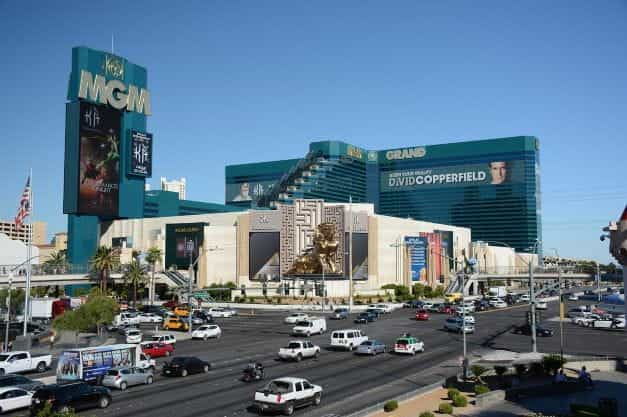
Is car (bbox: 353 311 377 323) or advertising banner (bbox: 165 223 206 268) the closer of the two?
car (bbox: 353 311 377 323)

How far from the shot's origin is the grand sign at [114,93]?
121 m

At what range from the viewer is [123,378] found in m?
35.9

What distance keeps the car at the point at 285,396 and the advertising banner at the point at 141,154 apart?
107642mm

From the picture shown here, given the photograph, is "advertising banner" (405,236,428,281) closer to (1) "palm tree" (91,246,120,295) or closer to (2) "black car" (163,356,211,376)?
(1) "palm tree" (91,246,120,295)

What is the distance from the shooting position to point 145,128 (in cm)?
13438

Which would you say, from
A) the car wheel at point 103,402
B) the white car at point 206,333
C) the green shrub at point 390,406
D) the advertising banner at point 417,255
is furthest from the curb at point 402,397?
the advertising banner at point 417,255

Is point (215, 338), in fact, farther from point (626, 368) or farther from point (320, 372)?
point (626, 368)

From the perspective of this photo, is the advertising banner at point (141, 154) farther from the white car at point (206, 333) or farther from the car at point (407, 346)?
the car at point (407, 346)

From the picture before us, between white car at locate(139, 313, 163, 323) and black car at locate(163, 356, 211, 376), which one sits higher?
black car at locate(163, 356, 211, 376)

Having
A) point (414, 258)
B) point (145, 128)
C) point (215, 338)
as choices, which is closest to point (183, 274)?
point (145, 128)

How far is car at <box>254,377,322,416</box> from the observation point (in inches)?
1133

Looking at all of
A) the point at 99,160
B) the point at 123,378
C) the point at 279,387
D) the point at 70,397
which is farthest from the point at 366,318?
the point at 99,160

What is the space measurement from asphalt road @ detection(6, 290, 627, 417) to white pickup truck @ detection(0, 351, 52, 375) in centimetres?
931

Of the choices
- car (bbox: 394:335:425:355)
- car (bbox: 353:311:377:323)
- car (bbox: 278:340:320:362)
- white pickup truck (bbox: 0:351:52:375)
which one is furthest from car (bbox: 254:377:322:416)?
car (bbox: 353:311:377:323)
